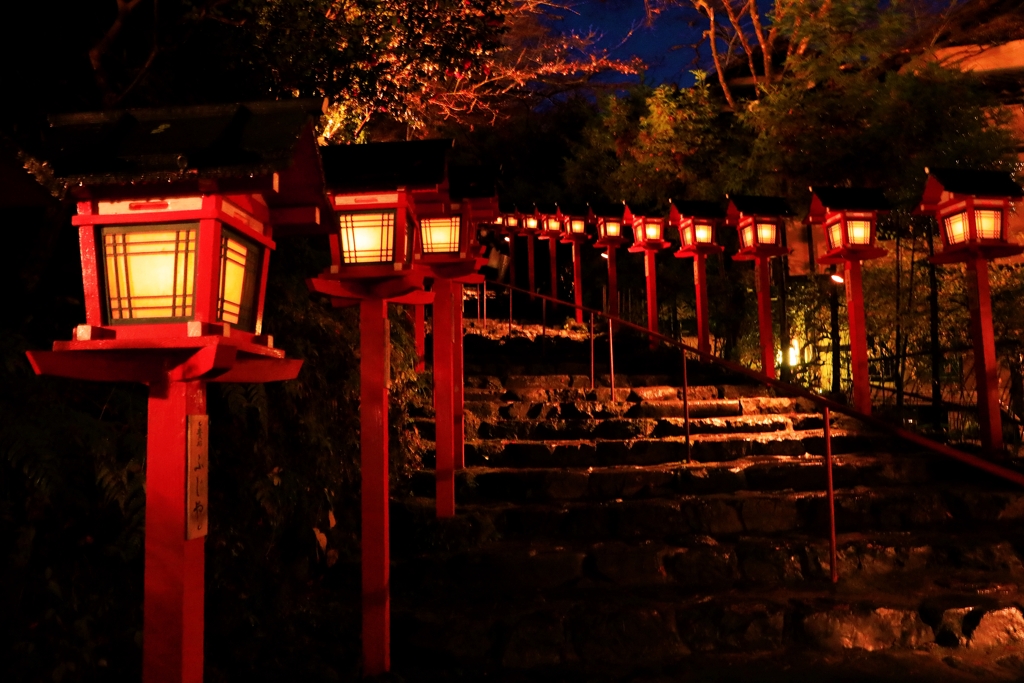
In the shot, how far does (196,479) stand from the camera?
315 centimetres

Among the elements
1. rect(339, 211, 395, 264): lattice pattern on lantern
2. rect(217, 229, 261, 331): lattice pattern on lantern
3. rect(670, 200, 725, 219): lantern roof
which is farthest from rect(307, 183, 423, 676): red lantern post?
rect(670, 200, 725, 219): lantern roof

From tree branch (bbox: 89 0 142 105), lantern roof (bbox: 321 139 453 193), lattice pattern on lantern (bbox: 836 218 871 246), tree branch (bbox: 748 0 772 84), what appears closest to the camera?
lantern roof (bbox: 321 139 453 193)

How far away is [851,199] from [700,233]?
11.4 feet

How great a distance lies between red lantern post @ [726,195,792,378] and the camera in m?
11.6

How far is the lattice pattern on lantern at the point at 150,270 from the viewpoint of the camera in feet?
9.87

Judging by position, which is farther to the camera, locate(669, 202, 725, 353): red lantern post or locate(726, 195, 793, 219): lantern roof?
locate(669, 202, 725, 353): red lantern post

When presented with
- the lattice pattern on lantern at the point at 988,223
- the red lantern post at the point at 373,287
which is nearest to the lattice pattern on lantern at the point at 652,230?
the lattice pattern on lantern at the point at 988,223

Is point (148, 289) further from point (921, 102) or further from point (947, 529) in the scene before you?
point (921, 102)

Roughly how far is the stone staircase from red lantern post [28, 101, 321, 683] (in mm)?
2381

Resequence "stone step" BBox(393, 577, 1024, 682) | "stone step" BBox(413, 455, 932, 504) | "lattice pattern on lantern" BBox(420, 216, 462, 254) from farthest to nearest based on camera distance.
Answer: "stone step" BBox(413, 455, 932, 504), "lattice pattern on lantern" BBox(420, 216, 462, 254), "stone step" BBox(393, 577, 1024, 682)

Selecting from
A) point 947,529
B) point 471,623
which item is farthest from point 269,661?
point 947,529

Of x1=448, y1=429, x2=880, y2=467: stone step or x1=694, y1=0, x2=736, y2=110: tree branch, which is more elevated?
x1=694, y1=0, x2=736, y2=110: tree branch

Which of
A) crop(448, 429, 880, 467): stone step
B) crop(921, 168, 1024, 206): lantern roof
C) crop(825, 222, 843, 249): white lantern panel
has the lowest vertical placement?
crop(448, 429, 880, 467): stone step

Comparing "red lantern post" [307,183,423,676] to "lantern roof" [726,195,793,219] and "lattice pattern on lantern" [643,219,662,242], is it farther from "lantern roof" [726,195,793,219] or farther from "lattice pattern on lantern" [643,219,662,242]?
"lattice pattern on lantern" [643,219,662,242]
